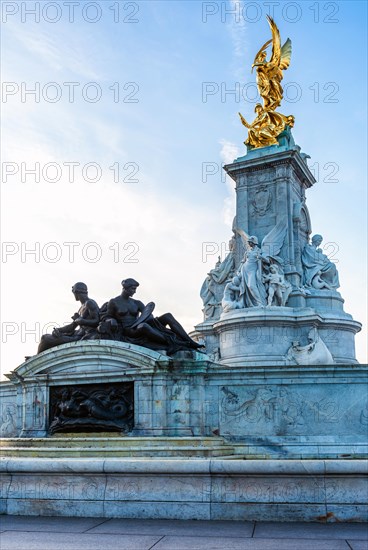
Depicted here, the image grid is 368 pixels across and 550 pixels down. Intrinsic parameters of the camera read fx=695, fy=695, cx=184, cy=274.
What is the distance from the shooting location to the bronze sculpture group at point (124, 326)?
17.3 meters

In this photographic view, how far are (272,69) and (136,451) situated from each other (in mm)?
17797

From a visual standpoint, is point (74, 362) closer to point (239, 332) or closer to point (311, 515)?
point (239, 332)

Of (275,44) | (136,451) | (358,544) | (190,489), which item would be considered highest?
(275,44)

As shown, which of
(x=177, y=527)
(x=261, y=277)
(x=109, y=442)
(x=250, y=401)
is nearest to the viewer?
(x=177, y=527)

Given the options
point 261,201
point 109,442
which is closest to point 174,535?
point 109,442

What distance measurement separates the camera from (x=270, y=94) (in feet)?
88.8

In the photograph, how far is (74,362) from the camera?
17.7 m

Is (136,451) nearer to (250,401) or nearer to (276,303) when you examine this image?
(250,401)

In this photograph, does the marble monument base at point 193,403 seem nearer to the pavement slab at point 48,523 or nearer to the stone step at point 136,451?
the stone step at point 136,451

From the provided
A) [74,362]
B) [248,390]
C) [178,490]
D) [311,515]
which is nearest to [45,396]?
[74,362]

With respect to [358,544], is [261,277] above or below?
above

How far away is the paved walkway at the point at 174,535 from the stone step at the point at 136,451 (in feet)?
17.3

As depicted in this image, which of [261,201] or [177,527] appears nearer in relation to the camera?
[177,527]

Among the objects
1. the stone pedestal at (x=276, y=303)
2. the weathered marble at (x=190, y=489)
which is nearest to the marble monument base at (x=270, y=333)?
the stone pedestal at (x=276, y=303)
